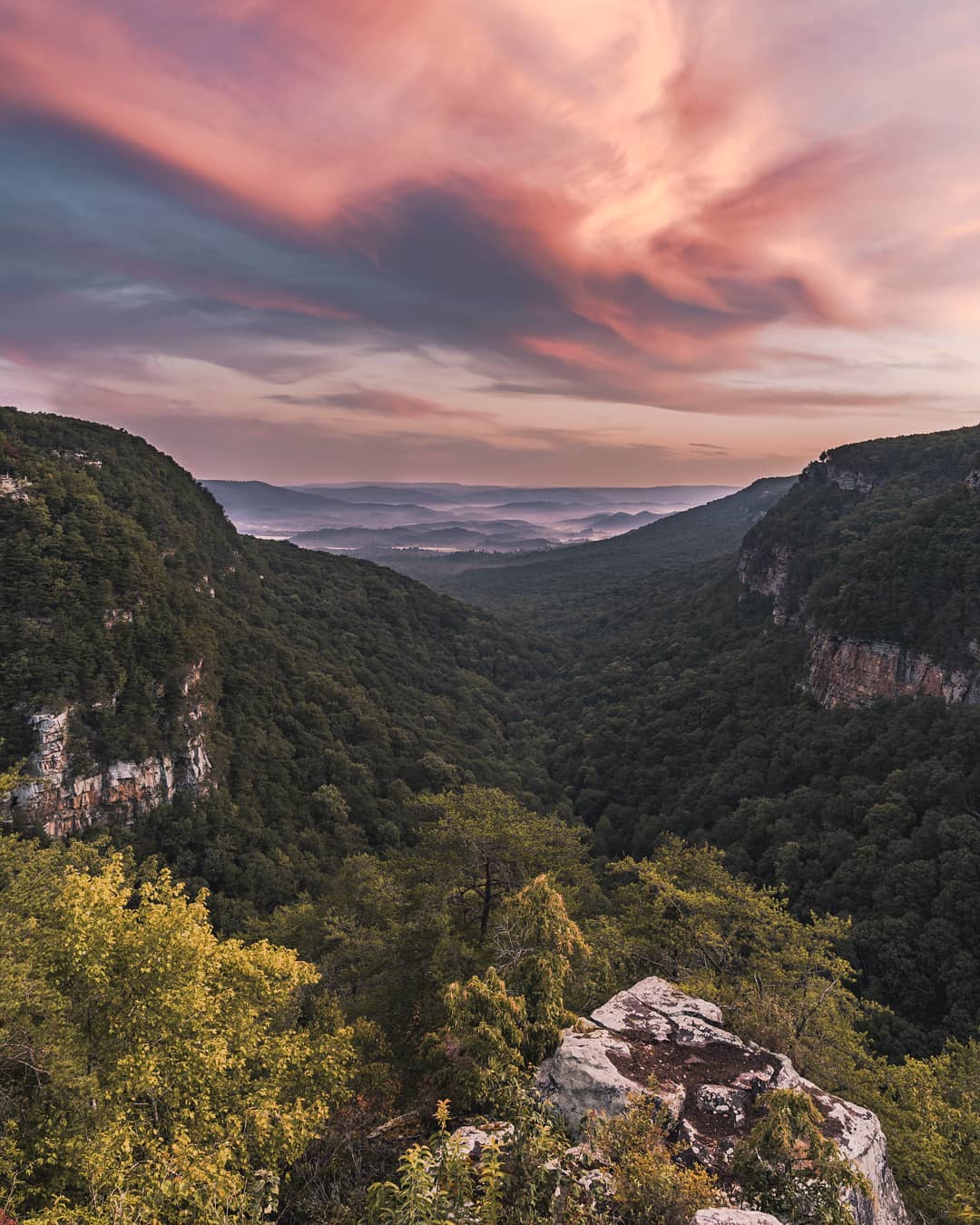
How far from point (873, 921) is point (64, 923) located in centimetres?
6398

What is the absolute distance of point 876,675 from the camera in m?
85.6

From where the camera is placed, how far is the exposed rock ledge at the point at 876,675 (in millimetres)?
74188

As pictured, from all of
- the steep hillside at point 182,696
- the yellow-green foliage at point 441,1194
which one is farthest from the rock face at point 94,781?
the yellow-green foliage at point 441,1194

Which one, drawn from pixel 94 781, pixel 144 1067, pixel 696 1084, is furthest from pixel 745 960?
pixel 94 781

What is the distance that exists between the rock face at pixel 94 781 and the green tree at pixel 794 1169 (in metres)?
56.5

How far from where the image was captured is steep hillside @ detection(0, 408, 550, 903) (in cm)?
5612

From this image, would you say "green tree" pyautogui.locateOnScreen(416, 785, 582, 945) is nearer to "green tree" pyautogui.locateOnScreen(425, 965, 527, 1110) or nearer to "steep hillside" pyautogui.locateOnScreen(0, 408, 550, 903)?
"green tree" pyautogui.locateOnScreen(425, 965, 527, 1110)

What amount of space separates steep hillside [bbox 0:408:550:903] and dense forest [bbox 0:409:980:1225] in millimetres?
492

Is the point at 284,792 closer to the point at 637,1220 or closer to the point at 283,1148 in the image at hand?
the point at 283,1148

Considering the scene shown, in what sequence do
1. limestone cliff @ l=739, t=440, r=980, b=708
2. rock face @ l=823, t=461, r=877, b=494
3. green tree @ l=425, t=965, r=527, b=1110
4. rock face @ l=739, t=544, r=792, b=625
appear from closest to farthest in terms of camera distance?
green tree @ l=425, t=965, r=527, b=1110
limestone cliff @ l=739, t=440, r=980, b=708
rock face @ l=739, t=544, r=792, b=625
rock face @ l=823, t=461, r=877, b=494

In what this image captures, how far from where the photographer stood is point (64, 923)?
14555 mm

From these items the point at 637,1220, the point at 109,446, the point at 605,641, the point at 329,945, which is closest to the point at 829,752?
the point at 329,945

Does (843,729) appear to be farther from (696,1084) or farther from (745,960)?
(696,1084)

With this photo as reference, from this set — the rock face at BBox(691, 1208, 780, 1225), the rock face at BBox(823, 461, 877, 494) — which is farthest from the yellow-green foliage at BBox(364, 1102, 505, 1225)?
the rock face at BBox(823, 461, 877, 494)
